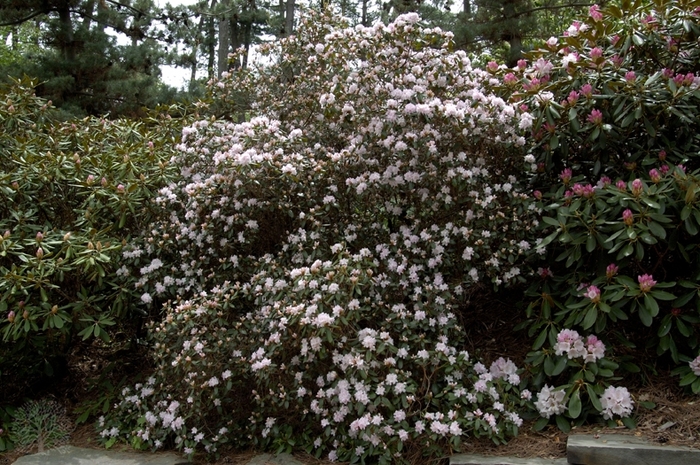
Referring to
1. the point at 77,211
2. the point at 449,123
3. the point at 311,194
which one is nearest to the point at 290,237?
the point at 311,194

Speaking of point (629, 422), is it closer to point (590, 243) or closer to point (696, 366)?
point (696, 366)

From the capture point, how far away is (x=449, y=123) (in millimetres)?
3359

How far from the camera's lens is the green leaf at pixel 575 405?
268 cm

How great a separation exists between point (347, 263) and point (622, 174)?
166cm

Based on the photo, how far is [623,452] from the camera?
2.45 metres

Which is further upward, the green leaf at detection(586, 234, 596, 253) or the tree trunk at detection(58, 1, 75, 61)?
the tree trunk at detection(58, 1, 75, 61)

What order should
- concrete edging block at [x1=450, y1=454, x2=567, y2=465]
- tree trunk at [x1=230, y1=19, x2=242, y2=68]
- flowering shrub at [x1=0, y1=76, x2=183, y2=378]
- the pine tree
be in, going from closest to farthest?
concrete edging block at [x1=450, y1=454, x2=567, y2=465]
flowering shrub at [x1=0, y1=76, x2=183, y2=378]
the pine tree
tree trunk at [x1=230, y1=19, x2=242, y2=68]

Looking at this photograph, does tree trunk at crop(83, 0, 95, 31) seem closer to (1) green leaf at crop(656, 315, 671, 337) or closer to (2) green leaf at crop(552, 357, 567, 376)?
(2) green leaf at crop(552, 357, 567, 376)

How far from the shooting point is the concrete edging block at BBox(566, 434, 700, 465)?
2.40 m

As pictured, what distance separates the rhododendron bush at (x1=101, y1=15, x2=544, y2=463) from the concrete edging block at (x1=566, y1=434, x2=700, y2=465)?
312mm

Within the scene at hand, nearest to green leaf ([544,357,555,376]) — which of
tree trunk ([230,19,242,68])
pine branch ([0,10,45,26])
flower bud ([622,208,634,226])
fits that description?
flower bud ([622,208,634,226])

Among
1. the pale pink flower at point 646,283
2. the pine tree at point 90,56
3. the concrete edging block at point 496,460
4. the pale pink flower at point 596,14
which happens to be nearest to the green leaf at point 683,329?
the pale pink flower at point 646,283

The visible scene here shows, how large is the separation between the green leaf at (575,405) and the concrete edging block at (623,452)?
0.11 metres

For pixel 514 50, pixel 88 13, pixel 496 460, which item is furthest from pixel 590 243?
pixel 88 13
